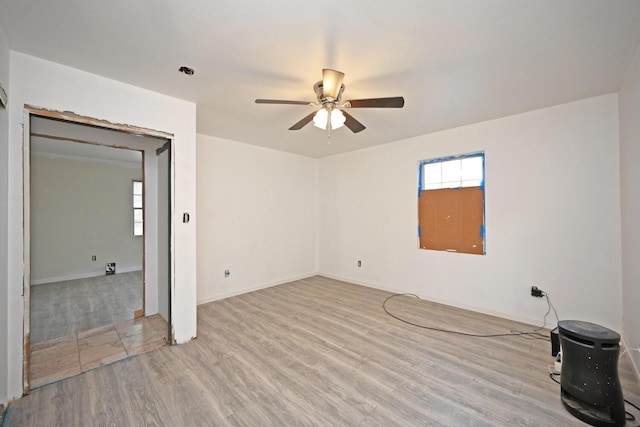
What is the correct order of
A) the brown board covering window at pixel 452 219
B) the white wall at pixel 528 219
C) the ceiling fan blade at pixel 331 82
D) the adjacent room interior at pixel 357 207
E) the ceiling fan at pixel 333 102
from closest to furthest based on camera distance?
1. the adjacent room interior at pixel 357 207
2. the ceiling fan blade at pixel 331 82
3. the ceiling fan at pixel 333 102
4. the white wall at pixel 528 219
5. the brown board covering window at pixel 452 219

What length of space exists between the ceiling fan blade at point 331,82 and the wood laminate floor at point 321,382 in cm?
229

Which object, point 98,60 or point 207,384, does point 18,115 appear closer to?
point 98,60

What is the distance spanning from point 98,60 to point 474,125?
412 cm

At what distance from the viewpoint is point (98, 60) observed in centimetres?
204

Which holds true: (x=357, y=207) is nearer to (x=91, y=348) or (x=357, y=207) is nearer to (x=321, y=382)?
(x=321, y=382)

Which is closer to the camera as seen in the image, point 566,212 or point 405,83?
point 405,83

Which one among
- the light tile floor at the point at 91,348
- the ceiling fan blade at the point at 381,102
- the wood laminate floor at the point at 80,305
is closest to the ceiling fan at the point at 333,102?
the ceiling fan blade at the point at 381,102

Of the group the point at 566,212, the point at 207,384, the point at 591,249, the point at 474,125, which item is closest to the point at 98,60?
the point at 207,384

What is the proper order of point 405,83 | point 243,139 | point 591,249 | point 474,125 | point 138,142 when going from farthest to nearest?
point 243,139
point 474,125
point 138,142
point 591,249
point 405,83

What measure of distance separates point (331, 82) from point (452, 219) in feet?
9.28

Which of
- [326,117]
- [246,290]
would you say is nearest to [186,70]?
[326,117]

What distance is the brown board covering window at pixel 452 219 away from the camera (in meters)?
3.55

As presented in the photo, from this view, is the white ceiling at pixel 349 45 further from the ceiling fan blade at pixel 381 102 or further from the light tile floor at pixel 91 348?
the light tile floor at pixel 91 348

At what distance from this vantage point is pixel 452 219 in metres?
3.77
